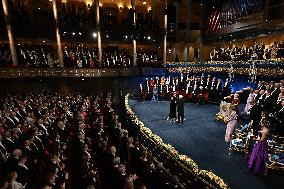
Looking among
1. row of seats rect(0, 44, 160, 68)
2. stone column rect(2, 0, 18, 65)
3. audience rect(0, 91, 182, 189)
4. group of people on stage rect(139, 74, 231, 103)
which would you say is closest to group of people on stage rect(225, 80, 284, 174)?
audience rect(0, 91, 182, 189)

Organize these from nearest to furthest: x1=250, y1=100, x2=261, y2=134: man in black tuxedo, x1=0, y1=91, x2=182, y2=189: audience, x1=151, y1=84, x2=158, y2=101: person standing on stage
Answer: x1=0, y1=91, x2=182, y2=189: audience → x1=250, y1=100, x2=261, y2=134: man in black tuxedo → x1=151, y1=84, x2=158, y2=101: person standing on stage

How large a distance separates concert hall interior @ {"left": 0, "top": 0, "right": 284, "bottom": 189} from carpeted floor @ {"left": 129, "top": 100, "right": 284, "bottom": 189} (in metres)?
0.05

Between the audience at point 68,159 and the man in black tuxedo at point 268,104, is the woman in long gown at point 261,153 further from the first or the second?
the man in black tuxedo at point 268,104

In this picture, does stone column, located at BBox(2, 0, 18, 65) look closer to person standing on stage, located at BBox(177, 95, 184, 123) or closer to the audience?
the audience

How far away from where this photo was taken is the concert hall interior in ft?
18.1

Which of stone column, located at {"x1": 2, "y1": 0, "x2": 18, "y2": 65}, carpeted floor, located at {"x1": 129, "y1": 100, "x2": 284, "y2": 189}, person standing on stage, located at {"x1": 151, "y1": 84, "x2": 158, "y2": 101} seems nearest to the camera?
carpeted floor, located at {"x1": 129, "y1": 100, "x2": 284, "y2": 189}

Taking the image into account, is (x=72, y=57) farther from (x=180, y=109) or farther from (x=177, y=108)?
(x=180, y=109)

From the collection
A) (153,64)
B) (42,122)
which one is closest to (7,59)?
(153,64)

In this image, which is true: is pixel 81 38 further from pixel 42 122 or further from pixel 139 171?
pixel 139 171

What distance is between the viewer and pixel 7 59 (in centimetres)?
1886

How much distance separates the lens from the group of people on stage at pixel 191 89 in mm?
15758

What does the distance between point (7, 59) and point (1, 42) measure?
264 centimetres

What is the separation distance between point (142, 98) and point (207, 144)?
10320 mm

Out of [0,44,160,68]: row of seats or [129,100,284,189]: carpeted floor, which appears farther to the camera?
[0,44,160,68]: row of seats
